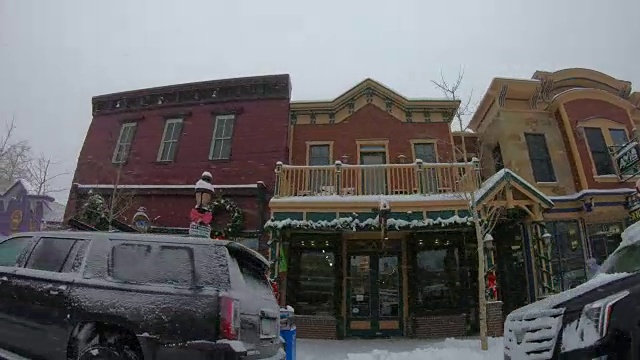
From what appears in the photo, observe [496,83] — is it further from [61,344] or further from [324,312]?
[61,344]

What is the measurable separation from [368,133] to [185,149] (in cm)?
703

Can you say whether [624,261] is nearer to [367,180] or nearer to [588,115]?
[367,180]

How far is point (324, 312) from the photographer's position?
11500 millimetres

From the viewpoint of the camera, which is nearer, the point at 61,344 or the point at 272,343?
the point at 61,344

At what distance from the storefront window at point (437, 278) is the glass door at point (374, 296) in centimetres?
66

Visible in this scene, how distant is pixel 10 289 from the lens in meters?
4.27

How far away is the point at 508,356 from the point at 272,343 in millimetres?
2721

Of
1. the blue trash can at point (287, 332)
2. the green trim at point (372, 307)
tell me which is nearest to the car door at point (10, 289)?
the blue trash can at point (287, 332)

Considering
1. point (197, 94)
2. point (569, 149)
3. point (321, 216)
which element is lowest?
point (321, 216)

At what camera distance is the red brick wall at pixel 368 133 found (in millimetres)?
13578

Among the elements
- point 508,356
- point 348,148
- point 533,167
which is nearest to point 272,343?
point 508,356

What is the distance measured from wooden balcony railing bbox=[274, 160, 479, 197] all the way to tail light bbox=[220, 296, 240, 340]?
25.3 feet

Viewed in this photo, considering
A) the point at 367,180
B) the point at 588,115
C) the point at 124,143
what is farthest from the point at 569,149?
the point at 124,143

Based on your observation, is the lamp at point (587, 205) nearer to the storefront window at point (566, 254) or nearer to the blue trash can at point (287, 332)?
the storefront window at point (566, 254)
